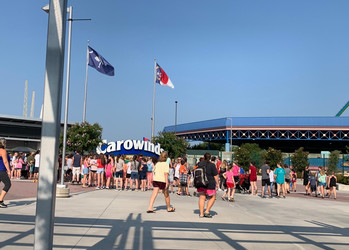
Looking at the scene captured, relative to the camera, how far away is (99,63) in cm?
2944

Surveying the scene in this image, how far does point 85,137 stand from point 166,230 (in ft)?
95.6

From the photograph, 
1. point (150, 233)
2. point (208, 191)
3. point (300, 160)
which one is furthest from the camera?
point (300, 160)

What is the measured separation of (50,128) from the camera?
378cm

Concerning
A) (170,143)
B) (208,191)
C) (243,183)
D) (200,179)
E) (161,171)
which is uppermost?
(170,143)

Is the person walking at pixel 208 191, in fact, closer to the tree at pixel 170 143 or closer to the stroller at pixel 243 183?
the stroller at pixel 243 183

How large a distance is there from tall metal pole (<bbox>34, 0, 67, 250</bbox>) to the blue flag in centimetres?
2551

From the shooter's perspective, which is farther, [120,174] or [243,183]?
[243,183]

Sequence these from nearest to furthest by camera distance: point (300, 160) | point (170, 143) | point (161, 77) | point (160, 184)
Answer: point (160, 184), point (161, 77), point (300, 160), point (170, 143)

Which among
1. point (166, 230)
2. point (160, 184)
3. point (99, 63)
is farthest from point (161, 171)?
point (99, 63)

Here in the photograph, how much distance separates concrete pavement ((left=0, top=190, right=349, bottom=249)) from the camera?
20.7ft

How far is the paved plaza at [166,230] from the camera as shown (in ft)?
20.6

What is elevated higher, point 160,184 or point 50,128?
point 50,128

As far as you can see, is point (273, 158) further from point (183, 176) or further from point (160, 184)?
point (160, 184)

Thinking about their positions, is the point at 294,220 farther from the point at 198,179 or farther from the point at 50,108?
the point at 50,108
